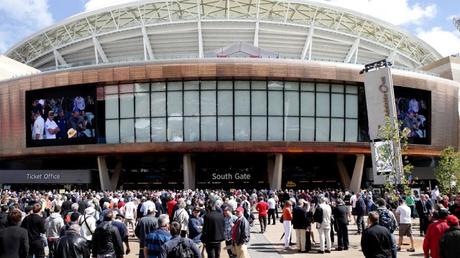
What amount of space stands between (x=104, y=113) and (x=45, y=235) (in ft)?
124

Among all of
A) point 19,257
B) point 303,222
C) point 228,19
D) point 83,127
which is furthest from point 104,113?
point 19,257

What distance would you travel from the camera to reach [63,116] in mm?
50938

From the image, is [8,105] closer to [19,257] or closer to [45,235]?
[45,235]

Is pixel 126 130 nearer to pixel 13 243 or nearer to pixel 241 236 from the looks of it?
pixel 241 236

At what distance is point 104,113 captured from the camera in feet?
166

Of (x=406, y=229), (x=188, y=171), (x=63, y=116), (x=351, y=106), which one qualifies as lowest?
(x=188, y=171)

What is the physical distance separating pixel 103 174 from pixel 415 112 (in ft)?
100.0

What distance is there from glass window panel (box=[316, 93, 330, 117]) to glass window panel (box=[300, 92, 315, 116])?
1.57 feet

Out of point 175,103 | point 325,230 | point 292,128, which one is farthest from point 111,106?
point 325,230

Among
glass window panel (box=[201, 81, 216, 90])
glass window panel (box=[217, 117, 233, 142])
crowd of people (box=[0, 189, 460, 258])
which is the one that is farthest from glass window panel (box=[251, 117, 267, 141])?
crowd of people (box=[0, 189, 460, 258])

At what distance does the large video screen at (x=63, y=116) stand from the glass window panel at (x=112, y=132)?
3.63 ft

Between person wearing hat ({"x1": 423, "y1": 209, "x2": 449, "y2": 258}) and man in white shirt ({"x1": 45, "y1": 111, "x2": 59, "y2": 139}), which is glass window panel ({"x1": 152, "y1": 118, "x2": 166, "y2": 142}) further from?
person wearing hat ({"x1": 423, "y1": 209, "x2": 449, "y2": 258})

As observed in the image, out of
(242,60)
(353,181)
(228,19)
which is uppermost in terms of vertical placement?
(228,19)

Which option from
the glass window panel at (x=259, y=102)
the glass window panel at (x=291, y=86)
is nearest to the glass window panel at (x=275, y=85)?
the glass window panel at (x=291, y=86)
